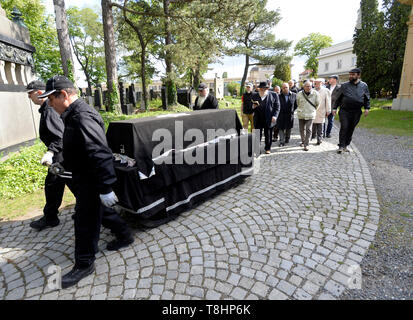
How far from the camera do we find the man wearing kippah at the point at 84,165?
2326 millimetres

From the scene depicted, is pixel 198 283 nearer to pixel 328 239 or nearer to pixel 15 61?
pixel 328 239

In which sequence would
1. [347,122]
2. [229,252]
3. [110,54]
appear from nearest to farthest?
[229,252] → [347,122] → [110,54]

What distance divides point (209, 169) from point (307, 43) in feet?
221

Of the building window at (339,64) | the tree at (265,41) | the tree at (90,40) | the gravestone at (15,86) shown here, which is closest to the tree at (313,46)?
the building window at (339,64)

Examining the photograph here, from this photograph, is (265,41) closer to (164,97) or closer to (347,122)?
(164,97)

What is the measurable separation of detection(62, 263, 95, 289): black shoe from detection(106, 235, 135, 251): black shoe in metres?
0.40

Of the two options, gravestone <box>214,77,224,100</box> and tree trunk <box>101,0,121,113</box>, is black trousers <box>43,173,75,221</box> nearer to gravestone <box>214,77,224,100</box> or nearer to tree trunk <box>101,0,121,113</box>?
tree trunk <box>101,0,121,113</box>

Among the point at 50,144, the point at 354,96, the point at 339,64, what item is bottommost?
the point at 50,144

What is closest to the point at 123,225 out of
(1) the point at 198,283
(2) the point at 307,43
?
(1) the point at 198,283

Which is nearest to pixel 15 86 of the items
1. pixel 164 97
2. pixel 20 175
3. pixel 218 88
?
pixel 20 175

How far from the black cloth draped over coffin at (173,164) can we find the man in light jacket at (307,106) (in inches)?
128

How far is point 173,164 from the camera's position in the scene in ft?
11.5

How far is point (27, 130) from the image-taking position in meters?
7.56

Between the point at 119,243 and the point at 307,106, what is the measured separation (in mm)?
6442
